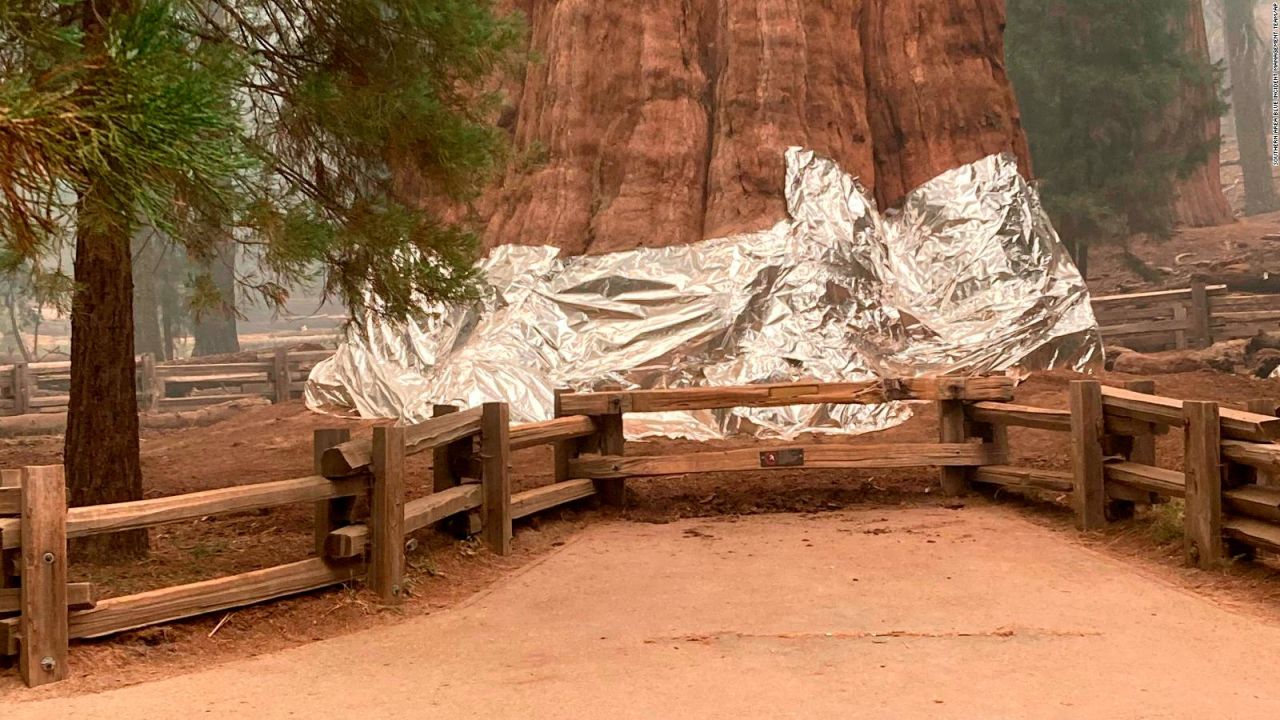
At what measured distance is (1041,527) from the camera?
8.66 m

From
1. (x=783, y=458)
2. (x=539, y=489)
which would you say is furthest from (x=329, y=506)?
(x=783, y=458)

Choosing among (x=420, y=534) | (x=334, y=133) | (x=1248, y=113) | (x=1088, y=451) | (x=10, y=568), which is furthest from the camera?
(x=1248, y=113)

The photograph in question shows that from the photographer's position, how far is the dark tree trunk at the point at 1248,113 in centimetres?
3603

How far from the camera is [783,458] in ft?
31.1

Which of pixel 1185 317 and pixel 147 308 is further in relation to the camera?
pixel 147 308

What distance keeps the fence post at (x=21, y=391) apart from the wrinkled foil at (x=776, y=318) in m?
6.08

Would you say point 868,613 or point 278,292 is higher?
point 278,292

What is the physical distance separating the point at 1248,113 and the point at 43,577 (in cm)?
3902

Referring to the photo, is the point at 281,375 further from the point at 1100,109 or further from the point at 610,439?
the point at 1100,109

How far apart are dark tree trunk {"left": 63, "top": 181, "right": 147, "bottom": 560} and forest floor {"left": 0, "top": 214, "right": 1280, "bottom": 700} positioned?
460 millimetres

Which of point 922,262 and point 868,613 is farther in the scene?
point 922,262

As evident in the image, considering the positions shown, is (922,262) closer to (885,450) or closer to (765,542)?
(885,450)

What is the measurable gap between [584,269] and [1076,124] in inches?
592

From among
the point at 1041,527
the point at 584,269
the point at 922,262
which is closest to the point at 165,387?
the point at 584,269
